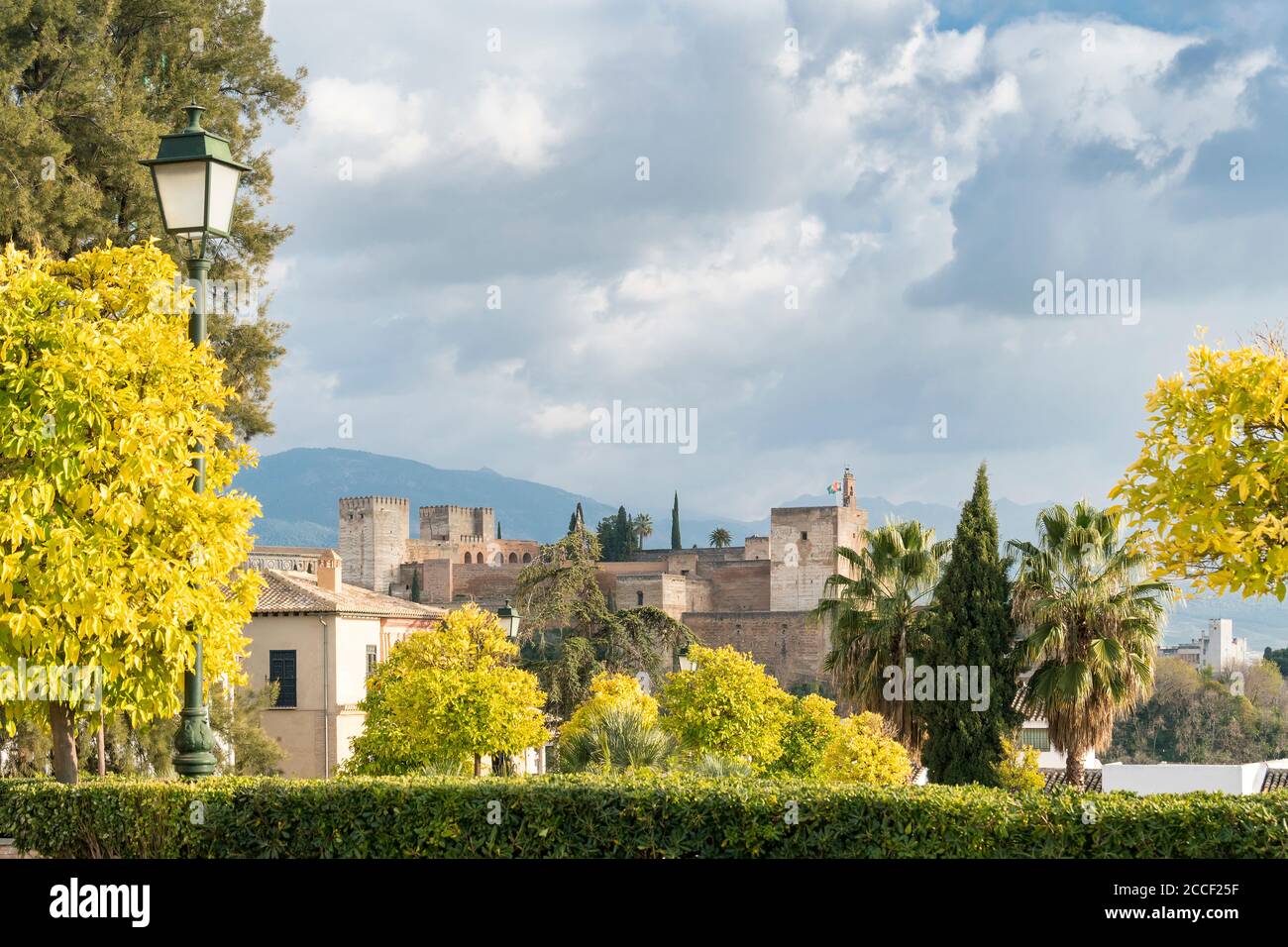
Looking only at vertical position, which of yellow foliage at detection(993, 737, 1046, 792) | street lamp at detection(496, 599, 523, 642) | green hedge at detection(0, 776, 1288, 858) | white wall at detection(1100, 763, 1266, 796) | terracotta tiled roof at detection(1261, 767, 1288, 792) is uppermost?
street lamp at detection(496, 599, 523, 642)

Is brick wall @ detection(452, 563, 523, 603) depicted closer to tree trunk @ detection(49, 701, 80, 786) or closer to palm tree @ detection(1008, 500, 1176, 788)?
palm tree @ detection(1008, 500, 1176, 788)

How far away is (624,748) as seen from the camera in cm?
1572

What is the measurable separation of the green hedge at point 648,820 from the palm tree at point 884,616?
15.7 metres

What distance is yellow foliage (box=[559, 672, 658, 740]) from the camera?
1839 cm

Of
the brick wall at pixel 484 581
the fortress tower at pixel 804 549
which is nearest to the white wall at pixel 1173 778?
the fortress tower at pixel 804 549

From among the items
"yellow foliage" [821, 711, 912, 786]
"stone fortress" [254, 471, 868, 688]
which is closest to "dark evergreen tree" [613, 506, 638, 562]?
"stone fortress" [254, 471, 868, 688]

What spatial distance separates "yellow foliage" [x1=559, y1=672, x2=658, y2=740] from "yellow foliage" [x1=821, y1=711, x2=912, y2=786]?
2.56 metres

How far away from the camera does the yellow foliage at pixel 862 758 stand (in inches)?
744

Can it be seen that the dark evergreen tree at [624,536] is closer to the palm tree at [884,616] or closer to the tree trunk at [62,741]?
the palm tree at [884,616]

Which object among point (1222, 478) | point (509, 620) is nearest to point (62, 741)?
point (1222, 478)
